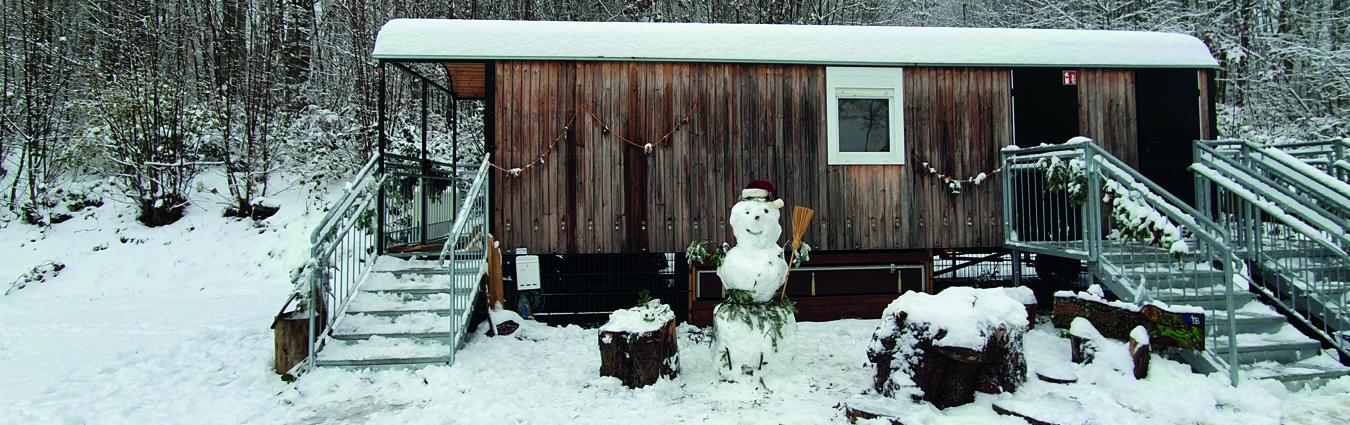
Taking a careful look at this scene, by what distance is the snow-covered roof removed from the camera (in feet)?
21.1

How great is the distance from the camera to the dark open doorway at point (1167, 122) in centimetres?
703

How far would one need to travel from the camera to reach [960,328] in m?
4.11

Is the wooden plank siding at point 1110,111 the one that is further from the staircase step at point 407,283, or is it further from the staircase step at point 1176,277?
the staircase step at point 407,283

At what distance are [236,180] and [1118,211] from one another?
1271 cm

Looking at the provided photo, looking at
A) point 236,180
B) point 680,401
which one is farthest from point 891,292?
point 236,180

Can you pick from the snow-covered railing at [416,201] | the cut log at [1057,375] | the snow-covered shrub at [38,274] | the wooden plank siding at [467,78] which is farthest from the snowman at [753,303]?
the snow-covered shrub at [38,274]

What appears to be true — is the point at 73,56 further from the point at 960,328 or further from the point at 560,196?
the point at 960,328

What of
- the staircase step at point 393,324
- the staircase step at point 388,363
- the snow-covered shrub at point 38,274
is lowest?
the staircase step at point 388,363

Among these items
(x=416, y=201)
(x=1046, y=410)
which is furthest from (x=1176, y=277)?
(x=416, y=201)

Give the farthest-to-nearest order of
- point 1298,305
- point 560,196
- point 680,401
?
point 560,196, point 1298,305, point 680,401

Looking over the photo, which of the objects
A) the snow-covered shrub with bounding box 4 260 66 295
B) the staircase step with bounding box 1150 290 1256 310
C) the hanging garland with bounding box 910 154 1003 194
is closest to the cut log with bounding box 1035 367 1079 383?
the staircase step with bounding box 1150 290 1256 310

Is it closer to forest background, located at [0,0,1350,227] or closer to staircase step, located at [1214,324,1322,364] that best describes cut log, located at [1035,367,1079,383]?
staircase step, located at [1214,324,1322,364]

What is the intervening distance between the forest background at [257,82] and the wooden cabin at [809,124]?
4.07 meters

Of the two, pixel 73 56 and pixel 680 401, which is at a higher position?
pixel 73 56
